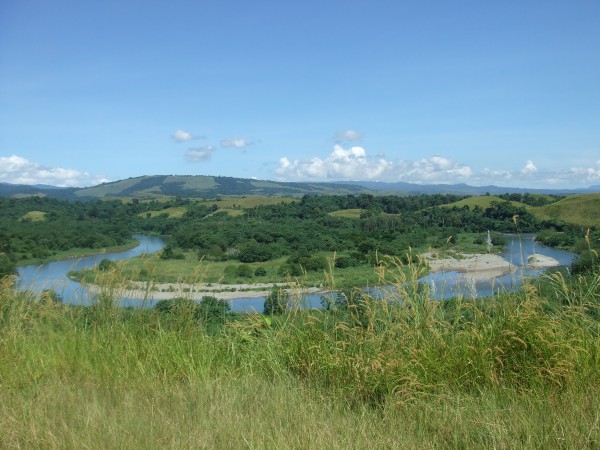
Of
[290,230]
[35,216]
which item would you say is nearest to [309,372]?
[290,230]

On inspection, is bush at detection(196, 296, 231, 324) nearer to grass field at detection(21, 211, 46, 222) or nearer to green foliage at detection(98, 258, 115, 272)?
green foliage at detection(98, 258, 115, 272)

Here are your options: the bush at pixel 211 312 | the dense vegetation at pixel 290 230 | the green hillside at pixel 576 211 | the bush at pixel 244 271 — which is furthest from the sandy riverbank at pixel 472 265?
the bush at pixel 244 271

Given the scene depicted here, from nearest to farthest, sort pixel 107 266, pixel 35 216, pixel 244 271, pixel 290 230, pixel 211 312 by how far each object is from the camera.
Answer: pixel 211 312 < pixel 107 266 < pixel 244 271 < pixel 290 230 < pixel 35 216

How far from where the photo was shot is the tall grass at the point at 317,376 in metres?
2.45

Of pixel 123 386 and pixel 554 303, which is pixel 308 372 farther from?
pixel 554 303

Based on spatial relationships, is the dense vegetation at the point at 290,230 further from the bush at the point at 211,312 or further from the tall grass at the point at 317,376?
the tall grass at the point at 317,376

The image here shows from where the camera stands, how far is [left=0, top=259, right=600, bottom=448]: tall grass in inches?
96.6

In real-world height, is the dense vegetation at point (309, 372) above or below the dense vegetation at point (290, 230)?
above

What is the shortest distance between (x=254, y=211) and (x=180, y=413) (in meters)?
A: 87.0

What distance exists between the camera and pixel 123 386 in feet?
10.9

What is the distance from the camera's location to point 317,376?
345cm

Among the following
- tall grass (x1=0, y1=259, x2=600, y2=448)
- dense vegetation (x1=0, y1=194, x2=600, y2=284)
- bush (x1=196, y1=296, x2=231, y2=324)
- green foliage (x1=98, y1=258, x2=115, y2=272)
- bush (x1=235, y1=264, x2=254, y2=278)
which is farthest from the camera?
bush (x1=235, y1=264, x2=254, y2=278)

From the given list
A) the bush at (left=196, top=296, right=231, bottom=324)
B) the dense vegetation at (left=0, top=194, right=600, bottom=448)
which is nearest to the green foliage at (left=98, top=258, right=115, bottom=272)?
the dense vegetation at (left=0, top=194, right=600, bottom=448)

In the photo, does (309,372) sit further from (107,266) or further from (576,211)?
(576,211)
